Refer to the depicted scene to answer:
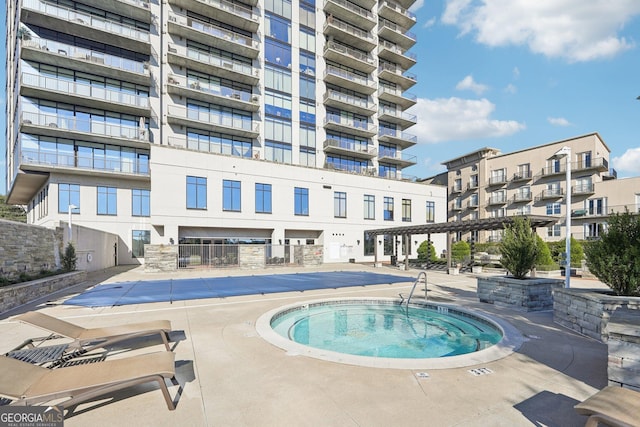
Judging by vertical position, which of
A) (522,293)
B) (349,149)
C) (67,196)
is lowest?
(522,293)

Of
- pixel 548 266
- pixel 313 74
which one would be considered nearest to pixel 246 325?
pixel 548 266

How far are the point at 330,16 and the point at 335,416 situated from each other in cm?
3989

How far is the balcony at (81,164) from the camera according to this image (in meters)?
23.5

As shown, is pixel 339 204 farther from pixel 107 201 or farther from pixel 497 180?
pixel 497 180

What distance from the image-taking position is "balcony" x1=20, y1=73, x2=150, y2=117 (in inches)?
913

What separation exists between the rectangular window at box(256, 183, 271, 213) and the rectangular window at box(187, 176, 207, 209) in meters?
4.43

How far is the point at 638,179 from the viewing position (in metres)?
35.1

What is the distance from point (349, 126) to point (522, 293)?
93.8ft

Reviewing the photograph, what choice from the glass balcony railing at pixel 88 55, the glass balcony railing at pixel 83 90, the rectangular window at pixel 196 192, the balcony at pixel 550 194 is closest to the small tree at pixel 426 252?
the rectangular window at pixel 196 192

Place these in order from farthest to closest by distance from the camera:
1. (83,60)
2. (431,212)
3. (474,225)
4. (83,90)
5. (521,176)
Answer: (521,176), (431,212), (83,90), (83,60), (474,225)

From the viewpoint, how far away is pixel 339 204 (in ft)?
103

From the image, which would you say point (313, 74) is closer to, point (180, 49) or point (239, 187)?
point (180, 49)

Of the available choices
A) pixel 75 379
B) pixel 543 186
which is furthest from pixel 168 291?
pixel 543 186

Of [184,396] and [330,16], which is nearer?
[184,396]
